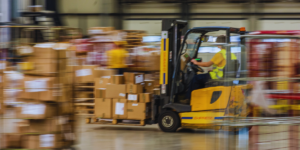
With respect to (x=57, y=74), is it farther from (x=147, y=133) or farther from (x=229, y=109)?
(x=147, y=133)

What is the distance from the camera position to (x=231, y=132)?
10.7 ft

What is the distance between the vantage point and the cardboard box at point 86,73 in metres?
9.01

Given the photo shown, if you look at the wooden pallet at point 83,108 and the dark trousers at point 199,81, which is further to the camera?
the wooden pallet at point 83,108

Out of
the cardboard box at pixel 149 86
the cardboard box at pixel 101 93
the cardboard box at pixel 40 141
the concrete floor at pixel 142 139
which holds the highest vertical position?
the cardboard box at pixel 149 86

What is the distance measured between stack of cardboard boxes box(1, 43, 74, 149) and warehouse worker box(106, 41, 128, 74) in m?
4.31

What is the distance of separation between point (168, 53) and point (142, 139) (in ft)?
5.61

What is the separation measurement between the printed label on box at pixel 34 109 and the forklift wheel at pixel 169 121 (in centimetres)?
287

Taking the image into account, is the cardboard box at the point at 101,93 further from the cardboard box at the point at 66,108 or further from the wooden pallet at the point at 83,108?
the cardboard box at the point at 66,108

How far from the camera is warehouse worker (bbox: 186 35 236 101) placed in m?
5.86

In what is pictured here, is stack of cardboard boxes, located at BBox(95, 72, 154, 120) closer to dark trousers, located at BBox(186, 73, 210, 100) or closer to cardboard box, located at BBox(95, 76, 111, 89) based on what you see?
cardboard box, located at BBox(95, 76, 111, 89)

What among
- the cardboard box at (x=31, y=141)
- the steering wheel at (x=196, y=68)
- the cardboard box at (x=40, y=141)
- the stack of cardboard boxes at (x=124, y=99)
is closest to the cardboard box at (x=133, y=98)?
the stack of cardboard boxes at (x=124, y=99)

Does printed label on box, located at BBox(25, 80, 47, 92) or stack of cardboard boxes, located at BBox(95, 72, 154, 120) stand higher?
printed label on box, located at BBox(25, 80, 47, 92)

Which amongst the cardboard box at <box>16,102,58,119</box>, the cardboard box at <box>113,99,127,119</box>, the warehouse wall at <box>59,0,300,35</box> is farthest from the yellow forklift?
the warehouse wall at <box>59,0,300,35</box>

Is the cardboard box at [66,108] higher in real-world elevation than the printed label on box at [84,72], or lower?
lower
